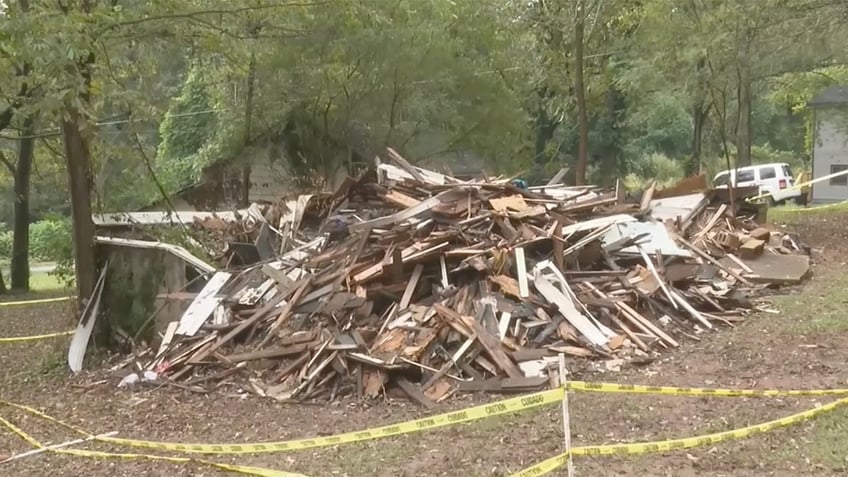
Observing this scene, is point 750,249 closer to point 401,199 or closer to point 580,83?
point 401,199

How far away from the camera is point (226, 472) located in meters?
5.98

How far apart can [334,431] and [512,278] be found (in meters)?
3.19

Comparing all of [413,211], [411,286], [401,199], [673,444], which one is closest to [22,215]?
[401,199]

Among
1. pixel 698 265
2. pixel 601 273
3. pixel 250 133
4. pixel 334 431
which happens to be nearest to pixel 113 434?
pixel 334 431

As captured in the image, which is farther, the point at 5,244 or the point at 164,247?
the point at 5,244

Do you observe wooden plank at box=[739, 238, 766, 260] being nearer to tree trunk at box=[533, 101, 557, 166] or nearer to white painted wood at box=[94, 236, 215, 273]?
white painted wood at box=[94, 236, 215, 273]

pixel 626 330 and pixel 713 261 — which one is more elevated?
pixel 713 261

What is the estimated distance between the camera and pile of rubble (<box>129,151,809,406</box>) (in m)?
8.48

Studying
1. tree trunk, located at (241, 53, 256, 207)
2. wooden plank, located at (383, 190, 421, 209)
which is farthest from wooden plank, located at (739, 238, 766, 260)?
tree trunk, located at (241, 53, 256, 207)

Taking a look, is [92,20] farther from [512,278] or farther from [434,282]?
[512,278]

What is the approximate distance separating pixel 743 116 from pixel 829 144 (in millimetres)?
20913

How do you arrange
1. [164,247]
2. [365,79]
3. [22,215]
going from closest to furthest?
1. [164,247]
2. [22,215]
3. [365,79]

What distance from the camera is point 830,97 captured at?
1598 inches

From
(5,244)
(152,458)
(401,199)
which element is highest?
(401,199)
